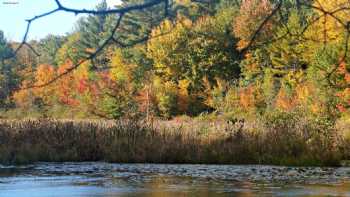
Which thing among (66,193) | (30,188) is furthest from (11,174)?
(66,193)

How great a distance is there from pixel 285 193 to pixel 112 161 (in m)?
7.20

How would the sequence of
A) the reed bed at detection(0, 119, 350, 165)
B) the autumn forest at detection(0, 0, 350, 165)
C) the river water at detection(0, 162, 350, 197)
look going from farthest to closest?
the autumn forest at detection(0, 0, 350, 165)
the reed bed at detection(0, 119, 350, 165)
the river water at detection(0, 162, 350, 197)

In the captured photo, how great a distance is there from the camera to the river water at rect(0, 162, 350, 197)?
520 inches

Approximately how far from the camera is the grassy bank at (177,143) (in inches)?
742

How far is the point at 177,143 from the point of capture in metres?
19.2

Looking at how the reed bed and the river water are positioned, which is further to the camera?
the reed bed

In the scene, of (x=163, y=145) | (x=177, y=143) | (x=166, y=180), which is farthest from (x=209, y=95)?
(x=166, y=180)

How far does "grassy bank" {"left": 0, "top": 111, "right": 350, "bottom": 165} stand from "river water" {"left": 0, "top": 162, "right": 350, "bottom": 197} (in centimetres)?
69

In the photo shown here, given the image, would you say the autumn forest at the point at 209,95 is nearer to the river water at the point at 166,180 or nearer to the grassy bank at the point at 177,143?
the grassy bank at the point at 177,143

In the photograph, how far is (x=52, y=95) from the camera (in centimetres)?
6419

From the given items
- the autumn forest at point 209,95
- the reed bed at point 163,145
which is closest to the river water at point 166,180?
the reed bed at point 163,145

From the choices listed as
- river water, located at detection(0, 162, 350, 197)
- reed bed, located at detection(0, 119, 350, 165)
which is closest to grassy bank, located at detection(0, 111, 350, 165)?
reed bed, located at detection(0, 119, 350, 165)

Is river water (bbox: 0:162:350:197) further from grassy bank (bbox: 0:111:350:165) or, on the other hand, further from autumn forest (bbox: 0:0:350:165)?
autumn forest (bbox: 0:0:350:165)

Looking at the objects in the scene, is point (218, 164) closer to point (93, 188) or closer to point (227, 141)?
point (227, 141)
